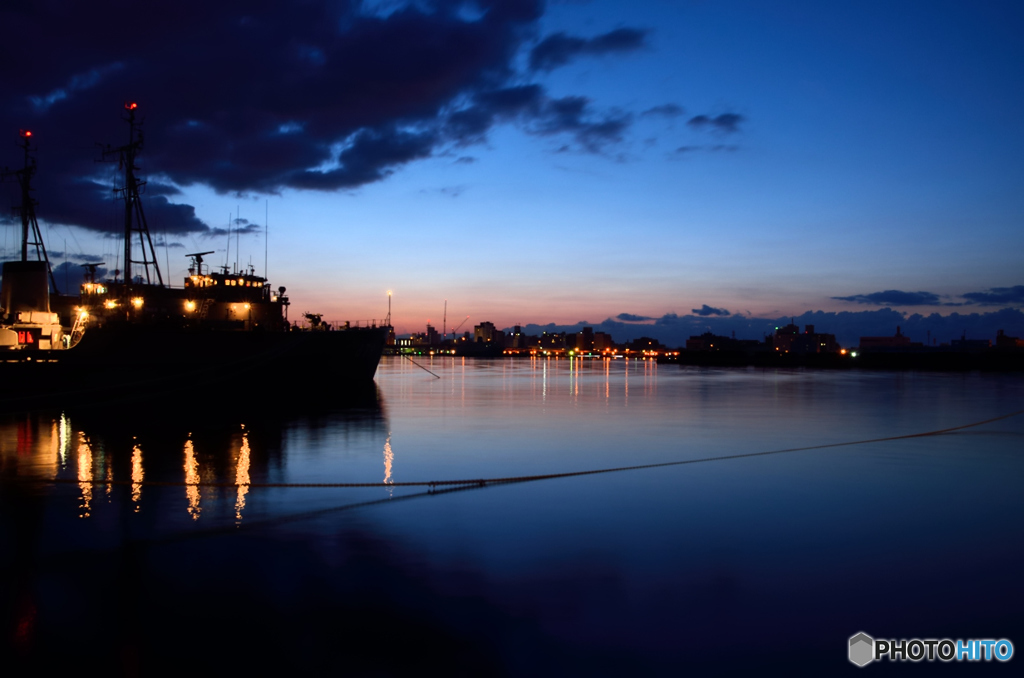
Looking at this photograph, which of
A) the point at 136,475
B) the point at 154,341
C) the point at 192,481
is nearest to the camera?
the point at 192,481

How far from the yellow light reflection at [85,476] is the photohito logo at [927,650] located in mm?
11957

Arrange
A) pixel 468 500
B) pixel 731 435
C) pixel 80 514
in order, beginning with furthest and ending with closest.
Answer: pixel 731 435
pixel 468 500
pixel 80 514

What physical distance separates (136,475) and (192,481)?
168 cm

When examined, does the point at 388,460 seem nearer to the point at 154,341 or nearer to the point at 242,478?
the point at 242,478

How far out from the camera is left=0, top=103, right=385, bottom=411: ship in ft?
115

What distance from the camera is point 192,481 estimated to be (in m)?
14.8

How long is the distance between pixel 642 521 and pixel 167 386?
35.8 m

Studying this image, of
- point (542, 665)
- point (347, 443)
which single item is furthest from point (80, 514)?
point (347, 443)

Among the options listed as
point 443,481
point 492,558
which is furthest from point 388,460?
point 492,558

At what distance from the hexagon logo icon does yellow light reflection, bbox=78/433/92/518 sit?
38.9 feet

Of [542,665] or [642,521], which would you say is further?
[642,521]

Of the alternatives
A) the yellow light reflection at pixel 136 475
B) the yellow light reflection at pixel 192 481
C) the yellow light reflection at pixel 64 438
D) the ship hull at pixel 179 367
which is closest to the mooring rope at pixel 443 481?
the yellow light reflection at pixel 136 475

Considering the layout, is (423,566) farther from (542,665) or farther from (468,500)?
(468,500)

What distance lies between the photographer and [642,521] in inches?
482
